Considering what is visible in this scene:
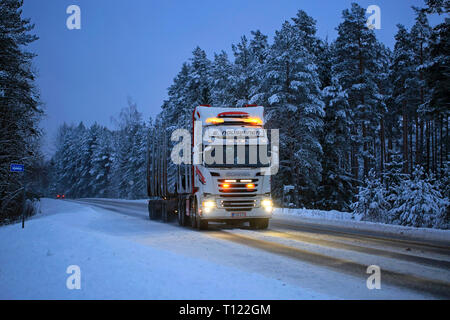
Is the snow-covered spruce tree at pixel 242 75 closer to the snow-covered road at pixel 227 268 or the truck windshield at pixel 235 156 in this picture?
the truck windshield at pixel 235 156

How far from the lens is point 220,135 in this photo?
14227mm

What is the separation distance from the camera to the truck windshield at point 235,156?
13.8 meters

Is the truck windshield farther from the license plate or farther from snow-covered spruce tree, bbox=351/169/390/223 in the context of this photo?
snow-covered spruce tree, bbox=351/169/390/223

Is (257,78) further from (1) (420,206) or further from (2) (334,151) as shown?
(1) (420,206)

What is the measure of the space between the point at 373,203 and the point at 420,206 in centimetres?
229

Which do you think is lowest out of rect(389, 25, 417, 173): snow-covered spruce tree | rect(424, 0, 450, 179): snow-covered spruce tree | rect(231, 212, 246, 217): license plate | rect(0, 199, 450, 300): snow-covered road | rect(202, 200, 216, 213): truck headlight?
rect(0, 199, 450, 300): snow-covered road

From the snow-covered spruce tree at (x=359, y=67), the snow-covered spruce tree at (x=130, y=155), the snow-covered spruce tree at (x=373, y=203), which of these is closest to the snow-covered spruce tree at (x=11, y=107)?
the snow-covered spruce tree at (x=373, y=203)

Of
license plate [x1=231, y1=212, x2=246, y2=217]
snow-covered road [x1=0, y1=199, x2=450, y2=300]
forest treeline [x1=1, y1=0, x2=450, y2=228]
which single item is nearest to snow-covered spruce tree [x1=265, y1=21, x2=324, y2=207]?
forest treeline [x1=1, y1=0, x2=450, y2=228]

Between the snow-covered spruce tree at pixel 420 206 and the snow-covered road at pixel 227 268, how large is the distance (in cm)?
438

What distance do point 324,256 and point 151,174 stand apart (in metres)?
16.4

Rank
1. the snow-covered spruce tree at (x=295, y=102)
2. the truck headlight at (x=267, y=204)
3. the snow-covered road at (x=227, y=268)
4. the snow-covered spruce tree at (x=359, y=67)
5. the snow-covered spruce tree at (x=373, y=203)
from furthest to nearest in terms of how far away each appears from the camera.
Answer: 1. the snow-covered spruce tree at (x=359, y=67)
2. the snow-covered spruce tree at (x=295, y=102)
3. the snow-covered spruce tree at (x=373, y=203)
4. the truck headlight at (x=267, y=204)
5. the snow-covered road at (x=227, y=268)

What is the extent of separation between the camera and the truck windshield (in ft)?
45.2

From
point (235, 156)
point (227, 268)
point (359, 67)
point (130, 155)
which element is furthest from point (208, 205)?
point (130, 155)
